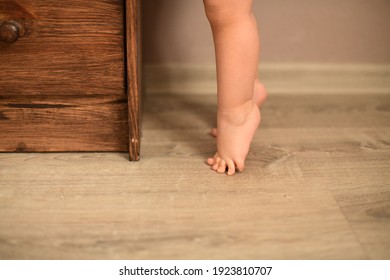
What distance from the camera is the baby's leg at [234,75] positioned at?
0.84m

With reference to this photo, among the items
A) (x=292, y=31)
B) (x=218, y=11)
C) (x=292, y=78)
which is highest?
(x=218, y=11)

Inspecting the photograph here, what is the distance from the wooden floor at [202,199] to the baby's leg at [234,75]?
0.05 metres

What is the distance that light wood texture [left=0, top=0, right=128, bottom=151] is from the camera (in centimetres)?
84

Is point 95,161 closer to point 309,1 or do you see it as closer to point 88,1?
point 88,1

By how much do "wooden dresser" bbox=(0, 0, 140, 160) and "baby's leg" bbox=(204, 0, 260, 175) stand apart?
15 centimetres

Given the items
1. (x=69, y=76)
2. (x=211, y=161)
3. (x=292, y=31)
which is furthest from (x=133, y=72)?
(x=292, y=31)

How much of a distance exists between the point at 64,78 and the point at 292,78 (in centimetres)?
64

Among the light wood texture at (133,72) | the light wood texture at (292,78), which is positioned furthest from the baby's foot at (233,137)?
the light wood texture at (292,78)

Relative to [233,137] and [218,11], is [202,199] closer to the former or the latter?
[233,137]

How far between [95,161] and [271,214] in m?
0.35

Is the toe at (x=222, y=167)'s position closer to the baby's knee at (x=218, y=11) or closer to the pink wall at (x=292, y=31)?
the baby's knee at (x=218, y=11)

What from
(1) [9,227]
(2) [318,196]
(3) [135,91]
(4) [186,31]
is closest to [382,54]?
(4) [186,31]

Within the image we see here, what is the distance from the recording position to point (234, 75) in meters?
0.87
